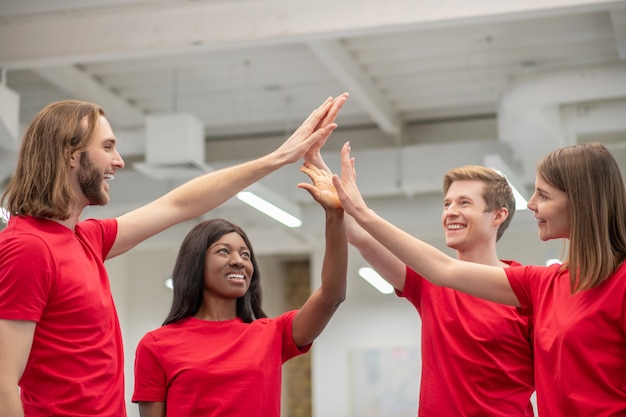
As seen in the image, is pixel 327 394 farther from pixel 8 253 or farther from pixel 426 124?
pixel 8 253

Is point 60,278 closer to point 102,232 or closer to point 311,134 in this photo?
point 102,232

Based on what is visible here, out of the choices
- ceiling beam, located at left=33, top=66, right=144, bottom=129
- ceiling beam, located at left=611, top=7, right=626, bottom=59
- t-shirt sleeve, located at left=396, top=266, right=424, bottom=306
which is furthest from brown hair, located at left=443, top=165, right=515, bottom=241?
ceiling beam, located at left=33, top=66, right=144, bottom=129

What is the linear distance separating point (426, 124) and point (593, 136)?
78.1 inches

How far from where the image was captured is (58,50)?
239 inches

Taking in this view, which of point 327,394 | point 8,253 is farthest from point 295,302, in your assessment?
point 8,253

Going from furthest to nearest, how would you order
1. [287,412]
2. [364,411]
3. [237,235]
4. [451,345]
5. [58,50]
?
[287,412] < [364,411] < [58,50] < [237,235] < [451,345]

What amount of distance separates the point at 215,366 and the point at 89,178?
2.54ft

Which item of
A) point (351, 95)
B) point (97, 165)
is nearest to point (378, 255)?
point (97, 165)

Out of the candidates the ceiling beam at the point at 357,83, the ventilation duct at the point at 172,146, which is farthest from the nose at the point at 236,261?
the ventilation duct at the point at 172,146

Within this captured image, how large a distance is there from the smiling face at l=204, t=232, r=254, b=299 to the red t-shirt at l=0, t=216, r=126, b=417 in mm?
727

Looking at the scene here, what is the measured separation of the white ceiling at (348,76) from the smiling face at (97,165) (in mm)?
3274

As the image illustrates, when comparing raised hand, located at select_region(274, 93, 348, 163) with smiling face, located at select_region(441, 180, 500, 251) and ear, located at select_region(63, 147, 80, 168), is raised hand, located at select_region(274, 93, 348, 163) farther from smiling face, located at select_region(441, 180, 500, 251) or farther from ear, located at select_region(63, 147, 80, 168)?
ear, located at select_region(63, 147, 80, 168)

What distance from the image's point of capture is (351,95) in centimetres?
855

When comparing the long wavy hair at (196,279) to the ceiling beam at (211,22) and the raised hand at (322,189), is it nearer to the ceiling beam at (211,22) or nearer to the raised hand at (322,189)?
the raised hand at (322,189)
